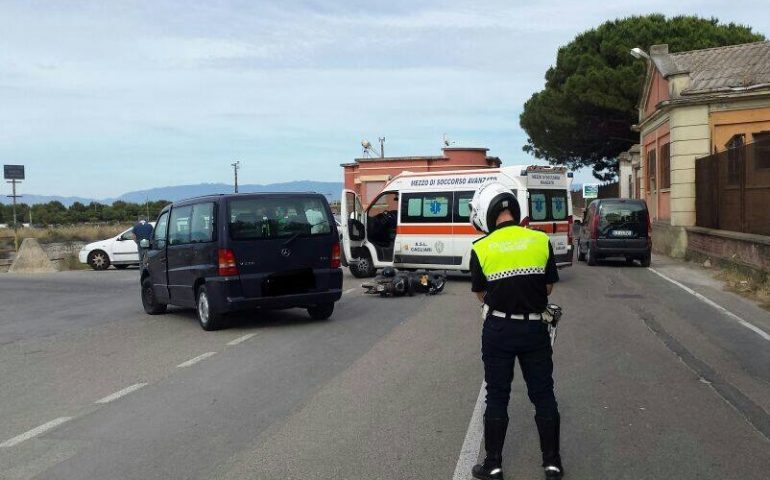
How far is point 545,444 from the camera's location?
4691 millimetres

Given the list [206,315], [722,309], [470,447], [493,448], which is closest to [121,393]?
[470,447]

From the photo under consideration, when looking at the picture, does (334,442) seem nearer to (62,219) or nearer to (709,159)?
(709,159)

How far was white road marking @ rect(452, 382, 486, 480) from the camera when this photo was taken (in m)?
4.89

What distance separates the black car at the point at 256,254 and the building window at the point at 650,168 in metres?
22.5

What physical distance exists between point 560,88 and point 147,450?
4194cm

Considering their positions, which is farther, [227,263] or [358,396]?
[227,263]

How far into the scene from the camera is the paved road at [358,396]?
5.18 meters

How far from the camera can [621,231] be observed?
21.3m

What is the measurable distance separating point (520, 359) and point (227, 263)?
672 centimetres

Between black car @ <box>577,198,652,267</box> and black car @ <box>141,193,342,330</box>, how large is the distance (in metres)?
11.6

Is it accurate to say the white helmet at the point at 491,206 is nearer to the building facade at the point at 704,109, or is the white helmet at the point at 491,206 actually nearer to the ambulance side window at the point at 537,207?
the ambulance side window at the point at 537,207

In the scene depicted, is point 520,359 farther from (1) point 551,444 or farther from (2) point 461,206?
(2) point 461,206

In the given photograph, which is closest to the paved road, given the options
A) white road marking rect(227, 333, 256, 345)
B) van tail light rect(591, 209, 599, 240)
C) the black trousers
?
white road marking rect(227, 333, 256, 345)

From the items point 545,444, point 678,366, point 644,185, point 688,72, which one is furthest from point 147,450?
point 644,185
